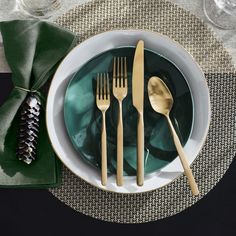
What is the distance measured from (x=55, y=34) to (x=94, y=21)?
0.06 m

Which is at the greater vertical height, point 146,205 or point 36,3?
point 36,3

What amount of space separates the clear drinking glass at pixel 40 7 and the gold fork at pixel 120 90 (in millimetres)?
117

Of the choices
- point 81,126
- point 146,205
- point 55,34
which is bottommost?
point 146,205

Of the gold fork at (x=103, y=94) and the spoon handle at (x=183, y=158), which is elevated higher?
the gold fork at (x=103, y=94)

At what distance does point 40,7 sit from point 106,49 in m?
0.12

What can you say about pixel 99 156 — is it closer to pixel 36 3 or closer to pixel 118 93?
pixel 118 93

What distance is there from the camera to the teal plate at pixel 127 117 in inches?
24.2

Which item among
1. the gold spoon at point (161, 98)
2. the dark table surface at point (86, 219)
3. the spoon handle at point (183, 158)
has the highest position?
the gold spoon at point (161, 98)

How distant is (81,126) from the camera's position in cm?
62

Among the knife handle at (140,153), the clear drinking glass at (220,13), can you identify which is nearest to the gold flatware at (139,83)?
the knife handle at (140,153)

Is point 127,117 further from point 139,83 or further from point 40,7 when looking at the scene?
point 40,7

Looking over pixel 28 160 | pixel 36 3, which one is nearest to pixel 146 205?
pixel 28 160

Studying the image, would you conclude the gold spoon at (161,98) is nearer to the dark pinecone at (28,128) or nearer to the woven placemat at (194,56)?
the woven placemat at (194,56)

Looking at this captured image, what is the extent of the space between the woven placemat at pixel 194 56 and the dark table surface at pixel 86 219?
3cm
